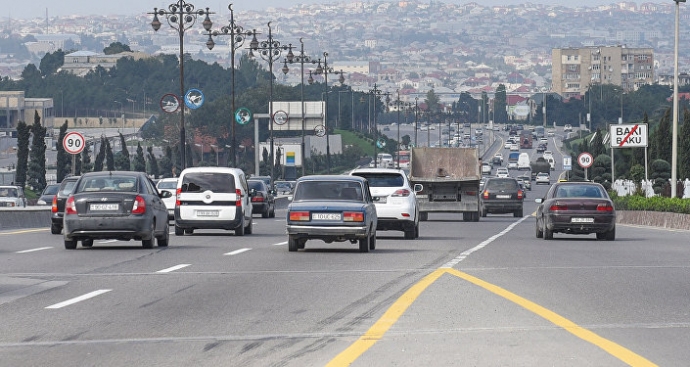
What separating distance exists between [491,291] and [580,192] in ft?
57.1

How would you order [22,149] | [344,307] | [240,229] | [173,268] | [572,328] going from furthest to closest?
1. [22,149]
2. [240,229]
3. [173,268]
4. [344,307]
5. [572,328]

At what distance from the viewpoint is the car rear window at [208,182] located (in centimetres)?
3750

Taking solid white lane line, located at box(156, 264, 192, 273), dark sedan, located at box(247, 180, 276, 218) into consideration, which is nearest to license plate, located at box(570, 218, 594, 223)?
solid white lane line, located at box(156, 264, 192, 273)

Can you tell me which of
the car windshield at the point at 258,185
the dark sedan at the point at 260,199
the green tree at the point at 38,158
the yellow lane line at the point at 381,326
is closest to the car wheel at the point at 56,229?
the dark sedan at the point at 260,199

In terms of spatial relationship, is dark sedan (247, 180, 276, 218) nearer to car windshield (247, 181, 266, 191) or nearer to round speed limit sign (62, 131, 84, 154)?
car windshield (247, 181, 266, 191)

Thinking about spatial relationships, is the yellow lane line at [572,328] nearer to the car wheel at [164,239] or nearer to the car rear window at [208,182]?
the car wheel at [164,239]

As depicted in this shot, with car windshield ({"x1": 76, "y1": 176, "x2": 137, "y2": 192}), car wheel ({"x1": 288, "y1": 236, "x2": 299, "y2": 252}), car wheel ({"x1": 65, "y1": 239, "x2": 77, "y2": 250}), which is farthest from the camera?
car wheel ({"x1": 65, "y1": 239, "x2": 77, "y2": 250})

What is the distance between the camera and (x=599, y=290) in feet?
63.7

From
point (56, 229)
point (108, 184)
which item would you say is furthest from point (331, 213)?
point (56, 229)

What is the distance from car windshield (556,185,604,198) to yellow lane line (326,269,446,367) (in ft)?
50.6

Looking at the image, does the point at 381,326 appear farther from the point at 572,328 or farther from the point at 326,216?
the point at 326,216

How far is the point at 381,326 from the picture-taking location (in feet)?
49.7

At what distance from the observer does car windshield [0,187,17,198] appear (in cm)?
6219

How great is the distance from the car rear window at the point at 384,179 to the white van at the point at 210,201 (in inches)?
121
